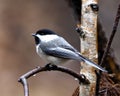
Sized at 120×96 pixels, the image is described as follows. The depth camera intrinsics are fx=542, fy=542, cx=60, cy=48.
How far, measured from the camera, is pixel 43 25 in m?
5.33

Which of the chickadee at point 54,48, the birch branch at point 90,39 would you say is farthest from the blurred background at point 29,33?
Result: the birch branch at point 90,39

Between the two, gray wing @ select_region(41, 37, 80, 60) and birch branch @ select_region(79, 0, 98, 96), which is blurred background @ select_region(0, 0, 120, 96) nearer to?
gray wing @ select_region(41, 37, 80, 60)

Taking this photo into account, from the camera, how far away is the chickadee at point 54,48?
1.78m

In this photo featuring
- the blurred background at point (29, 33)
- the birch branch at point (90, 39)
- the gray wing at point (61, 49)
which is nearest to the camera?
the birch branch at point (90, 39)

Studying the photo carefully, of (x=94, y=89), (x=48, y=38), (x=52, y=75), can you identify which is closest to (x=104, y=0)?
(x=52, y=75)

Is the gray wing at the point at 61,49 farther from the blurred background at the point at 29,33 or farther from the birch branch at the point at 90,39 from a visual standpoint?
the blurred background at the point at 29,33

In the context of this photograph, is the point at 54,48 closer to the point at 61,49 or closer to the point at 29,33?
the point at 61,49

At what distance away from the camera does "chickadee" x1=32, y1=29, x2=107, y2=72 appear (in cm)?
178

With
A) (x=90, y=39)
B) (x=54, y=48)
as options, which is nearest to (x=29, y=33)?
(x=54, y=48)

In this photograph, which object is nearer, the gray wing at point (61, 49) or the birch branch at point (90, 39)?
the birch branch at point (90, 39)

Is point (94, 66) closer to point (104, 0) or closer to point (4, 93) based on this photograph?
point (104, 0)

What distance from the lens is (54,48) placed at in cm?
186

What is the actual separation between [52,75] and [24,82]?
3879 mm

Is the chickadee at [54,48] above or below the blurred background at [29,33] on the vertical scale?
above
